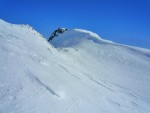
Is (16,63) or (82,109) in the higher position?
(16,63)

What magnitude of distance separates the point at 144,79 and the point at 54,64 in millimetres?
11364

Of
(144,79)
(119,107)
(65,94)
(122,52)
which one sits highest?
(122,52)

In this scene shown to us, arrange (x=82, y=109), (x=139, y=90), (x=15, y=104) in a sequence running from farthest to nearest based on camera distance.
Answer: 1. (x=139, y=90)
2. (x=82, y=109)
3. (x=15, y=104)

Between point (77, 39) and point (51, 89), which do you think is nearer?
point (51, 89)

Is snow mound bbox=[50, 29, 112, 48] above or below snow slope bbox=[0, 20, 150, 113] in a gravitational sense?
above

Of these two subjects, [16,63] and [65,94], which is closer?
[65,94]

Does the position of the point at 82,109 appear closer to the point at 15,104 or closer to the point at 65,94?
the point at 65,94

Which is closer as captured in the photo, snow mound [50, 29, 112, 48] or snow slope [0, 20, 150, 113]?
snow slope [0, 20, 150, 113]

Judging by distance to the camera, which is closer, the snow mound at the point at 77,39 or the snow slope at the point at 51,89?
the snow slope at the point at 51,89

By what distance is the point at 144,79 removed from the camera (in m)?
22.8

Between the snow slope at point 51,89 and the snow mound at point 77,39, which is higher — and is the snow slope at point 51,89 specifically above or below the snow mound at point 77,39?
below

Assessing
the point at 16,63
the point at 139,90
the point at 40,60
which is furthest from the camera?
the point at 139,90

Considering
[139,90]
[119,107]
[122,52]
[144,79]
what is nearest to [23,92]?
[119,107]

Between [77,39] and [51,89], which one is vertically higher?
[77,39]
